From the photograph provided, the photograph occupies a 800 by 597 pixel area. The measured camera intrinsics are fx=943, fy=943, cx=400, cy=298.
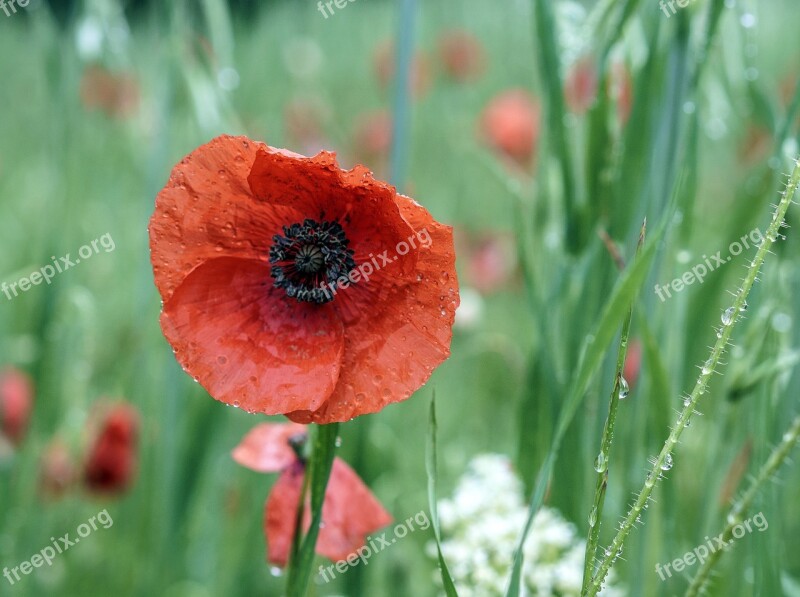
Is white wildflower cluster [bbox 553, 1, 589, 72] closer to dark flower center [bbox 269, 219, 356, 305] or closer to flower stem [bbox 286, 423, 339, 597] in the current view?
dark flower center [bbox 269, 219, 356, 305]

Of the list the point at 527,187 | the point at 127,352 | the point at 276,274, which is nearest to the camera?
the point at 276,274

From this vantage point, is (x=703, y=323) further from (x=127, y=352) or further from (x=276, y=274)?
(x=127, y=352)

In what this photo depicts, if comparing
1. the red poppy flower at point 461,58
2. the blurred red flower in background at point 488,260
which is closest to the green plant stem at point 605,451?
the blurred red flower in background at point 488,260

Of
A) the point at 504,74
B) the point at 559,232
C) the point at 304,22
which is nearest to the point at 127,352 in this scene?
the point at 559,232

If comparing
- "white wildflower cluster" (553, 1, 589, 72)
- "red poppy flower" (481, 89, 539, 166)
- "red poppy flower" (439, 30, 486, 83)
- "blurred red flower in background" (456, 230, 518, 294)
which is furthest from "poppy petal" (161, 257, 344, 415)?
"red poppy flower" (439, 30, 486, 83)

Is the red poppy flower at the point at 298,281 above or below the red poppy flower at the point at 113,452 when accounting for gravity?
above

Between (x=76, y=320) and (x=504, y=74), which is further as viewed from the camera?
(x=504, y=74)

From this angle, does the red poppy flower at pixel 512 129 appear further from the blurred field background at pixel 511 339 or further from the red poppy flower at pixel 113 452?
the red poppy flower at pixel 113 452
